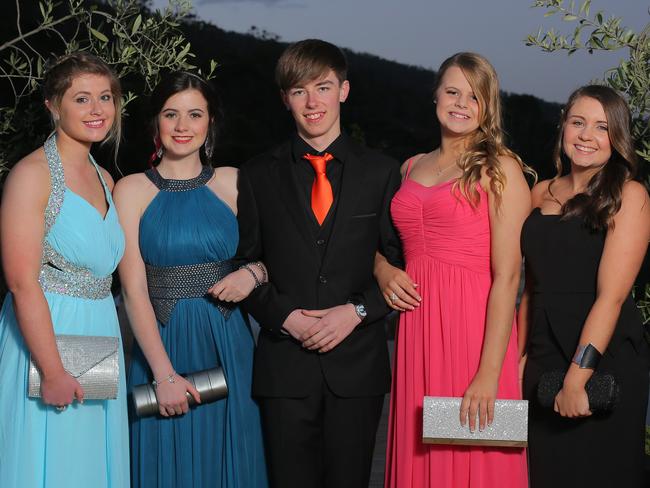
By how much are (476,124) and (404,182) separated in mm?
381

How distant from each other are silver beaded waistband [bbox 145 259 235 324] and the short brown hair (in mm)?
823

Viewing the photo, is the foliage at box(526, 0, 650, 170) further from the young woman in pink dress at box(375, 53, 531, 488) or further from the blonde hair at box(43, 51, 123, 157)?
the blonde hair at box(43, 51, 123, 157)

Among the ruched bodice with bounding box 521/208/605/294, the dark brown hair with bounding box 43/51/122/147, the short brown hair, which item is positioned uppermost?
the short brown hair

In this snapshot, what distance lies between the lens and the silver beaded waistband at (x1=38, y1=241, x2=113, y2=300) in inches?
136

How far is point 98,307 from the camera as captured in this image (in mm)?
3580

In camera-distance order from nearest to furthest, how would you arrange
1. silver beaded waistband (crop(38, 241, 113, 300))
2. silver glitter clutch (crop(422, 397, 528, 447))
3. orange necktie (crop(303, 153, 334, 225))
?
silver beaded waistband (crop(38, 241, 113, 300))
silver glitter clutch (crop(422, 397, 528, 447))
orange necktie (crop(303, 153, 334, 225))

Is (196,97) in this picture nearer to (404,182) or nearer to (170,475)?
(404,182)

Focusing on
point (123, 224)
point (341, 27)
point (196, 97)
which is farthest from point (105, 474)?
point (341, 27)

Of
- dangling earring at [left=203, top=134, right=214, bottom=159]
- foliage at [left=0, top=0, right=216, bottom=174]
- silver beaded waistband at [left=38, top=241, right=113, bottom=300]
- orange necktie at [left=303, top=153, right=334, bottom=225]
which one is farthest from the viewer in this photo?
foliage at [left=0, top=0, right=216, bottom=174]

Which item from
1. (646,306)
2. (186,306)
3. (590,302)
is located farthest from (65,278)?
(646,306)

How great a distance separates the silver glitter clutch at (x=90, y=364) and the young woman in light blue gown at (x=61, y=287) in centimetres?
3

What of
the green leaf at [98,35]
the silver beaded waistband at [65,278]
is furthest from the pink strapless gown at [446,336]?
the green leaf at [98,35]

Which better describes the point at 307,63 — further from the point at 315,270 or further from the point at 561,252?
the point at 561,252

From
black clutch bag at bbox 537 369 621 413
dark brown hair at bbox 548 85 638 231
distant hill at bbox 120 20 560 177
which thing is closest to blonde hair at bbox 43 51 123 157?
dark brown hair at bbox 548 85 638 231
